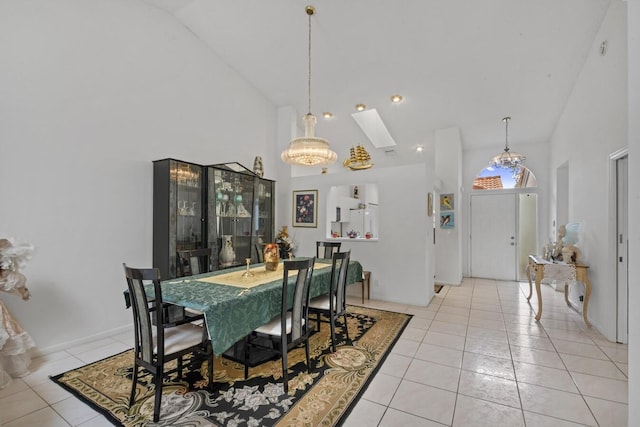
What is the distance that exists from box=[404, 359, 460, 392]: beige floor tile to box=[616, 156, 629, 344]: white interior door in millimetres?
2037

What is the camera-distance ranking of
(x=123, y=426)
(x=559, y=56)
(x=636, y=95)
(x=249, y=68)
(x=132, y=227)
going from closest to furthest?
1. (x=636, y=95)
2. (x=123, y=426)
3. (x=132, y=227)
4. (x=559, y=56)
5. (x=249, y=68)

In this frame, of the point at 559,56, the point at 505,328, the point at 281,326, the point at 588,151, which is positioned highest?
the point at 559,56

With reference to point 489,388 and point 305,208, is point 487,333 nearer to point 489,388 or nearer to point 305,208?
point 489,388

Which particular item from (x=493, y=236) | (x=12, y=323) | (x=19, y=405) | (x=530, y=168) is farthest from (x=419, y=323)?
(x=530, y=168)

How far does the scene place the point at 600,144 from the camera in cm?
334

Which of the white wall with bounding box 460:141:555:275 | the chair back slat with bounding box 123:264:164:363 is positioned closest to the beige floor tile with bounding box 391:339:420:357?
the chair back slat with bounding box 123:264:164:363

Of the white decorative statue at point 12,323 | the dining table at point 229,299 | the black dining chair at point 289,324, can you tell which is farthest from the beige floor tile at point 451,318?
the white decorative statue at point 12,323

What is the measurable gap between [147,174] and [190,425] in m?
2.76

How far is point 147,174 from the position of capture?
3439 millimetres

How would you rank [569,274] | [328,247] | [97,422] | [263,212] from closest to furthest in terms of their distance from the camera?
1. [97,422]
2. [569,274]
3. [328,247]
4. [263,212]

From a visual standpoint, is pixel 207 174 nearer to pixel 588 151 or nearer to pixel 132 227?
pixel 132 227

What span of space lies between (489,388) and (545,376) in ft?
1.93

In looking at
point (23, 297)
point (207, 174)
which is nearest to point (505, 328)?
point (207, 174)

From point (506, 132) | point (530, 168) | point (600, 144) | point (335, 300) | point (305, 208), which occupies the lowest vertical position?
point (335, 300)
